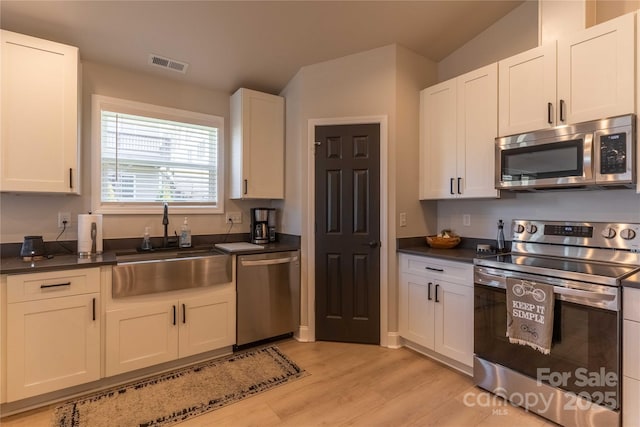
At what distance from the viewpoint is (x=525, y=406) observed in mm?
2023

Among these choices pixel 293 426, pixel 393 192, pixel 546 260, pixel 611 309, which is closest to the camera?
pixel 611 309

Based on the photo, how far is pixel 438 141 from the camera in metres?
2.98

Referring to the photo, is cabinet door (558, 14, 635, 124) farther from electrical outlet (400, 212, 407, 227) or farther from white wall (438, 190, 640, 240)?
electrical outlet (400, 212, 407, 227)

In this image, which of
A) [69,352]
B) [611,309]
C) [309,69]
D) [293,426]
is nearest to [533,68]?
[611,309]

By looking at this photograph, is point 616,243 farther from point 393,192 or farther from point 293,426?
point 293,426

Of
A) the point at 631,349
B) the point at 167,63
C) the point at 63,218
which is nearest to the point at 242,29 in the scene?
the point at 167,63

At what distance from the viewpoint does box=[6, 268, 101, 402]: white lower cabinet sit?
195cm

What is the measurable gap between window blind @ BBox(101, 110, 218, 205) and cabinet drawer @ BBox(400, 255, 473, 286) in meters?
2.06

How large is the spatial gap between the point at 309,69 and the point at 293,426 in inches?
117

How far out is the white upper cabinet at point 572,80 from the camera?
1.90 metres

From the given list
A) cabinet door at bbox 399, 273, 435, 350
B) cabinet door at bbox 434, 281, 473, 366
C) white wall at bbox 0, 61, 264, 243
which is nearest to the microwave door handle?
cabinet door at bbox 434, 281, 473, 366

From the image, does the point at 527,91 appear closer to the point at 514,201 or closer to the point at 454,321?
the point at 514,201

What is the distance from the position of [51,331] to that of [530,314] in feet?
9.83

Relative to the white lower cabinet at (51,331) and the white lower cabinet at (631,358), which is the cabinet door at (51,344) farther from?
the white lower cabinet at (631,358)
